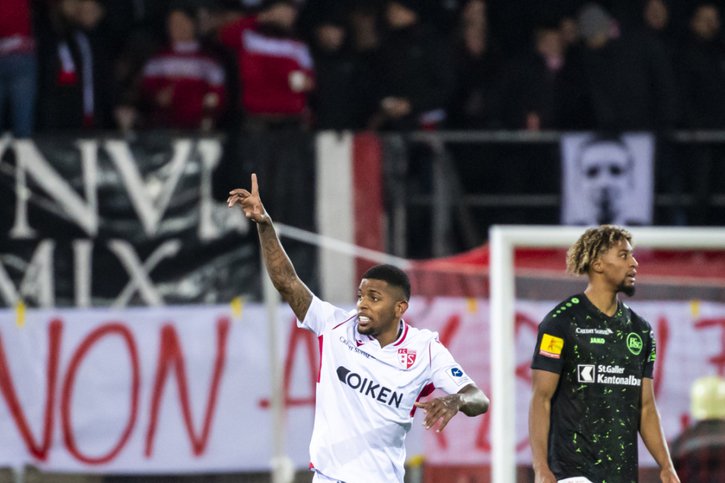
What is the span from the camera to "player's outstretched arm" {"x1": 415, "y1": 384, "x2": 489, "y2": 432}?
19.7ft

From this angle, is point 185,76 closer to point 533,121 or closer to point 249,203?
point 533,121

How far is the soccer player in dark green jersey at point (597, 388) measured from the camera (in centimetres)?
702

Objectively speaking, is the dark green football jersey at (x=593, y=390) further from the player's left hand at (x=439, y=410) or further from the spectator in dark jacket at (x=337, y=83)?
the spectator in dark jacket at (x=337, y=83)

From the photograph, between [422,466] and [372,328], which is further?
[422,466]

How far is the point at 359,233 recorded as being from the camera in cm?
1191

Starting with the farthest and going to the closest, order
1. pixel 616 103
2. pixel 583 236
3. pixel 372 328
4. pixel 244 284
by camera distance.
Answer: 1. pixel 616 103
2. pixel 244 284
3. pixel 583 236
4. pixel 372 328

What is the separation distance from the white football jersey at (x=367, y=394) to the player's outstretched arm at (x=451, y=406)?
0.42ft

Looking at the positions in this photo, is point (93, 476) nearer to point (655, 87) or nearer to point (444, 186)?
point (444, 186)

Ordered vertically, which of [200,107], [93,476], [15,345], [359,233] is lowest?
[93,476]

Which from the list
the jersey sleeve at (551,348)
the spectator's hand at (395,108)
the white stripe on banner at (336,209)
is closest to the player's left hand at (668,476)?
the jersey sleeve at (551,348)

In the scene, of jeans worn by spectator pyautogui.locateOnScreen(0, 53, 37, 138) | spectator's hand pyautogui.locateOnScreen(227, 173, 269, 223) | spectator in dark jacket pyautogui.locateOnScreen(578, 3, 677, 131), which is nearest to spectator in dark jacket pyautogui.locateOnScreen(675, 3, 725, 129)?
spectator in dark jacket pyautogui.locateOnScreen(578, 3, 677, 131)

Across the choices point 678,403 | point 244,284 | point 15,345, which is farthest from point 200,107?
point 678,403

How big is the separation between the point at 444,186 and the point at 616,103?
157 centimetres

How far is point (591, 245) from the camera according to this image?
7.12 metres
